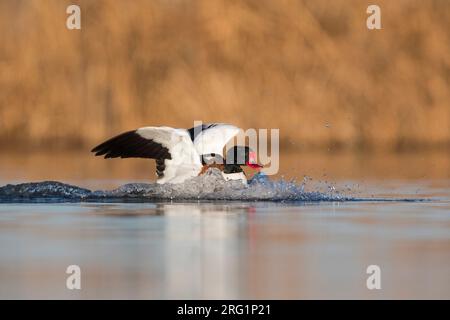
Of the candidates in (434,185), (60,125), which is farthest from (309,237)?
(60,125)

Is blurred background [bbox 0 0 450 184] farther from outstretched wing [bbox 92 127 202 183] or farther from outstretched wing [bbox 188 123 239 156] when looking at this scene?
outstretched wing [bbox 92 127 202 183]

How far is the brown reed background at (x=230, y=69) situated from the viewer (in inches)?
1569

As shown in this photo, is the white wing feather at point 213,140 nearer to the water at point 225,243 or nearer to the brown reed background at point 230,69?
the water at point 225,243

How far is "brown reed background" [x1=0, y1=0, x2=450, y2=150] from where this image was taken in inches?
1569

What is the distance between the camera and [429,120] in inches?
1582

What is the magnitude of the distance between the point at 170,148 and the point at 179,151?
13 cm

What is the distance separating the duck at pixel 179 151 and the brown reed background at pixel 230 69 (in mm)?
23084

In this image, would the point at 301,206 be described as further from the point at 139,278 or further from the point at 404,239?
the point at 139,278

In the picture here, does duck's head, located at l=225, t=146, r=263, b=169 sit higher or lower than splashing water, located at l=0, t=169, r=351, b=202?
higher

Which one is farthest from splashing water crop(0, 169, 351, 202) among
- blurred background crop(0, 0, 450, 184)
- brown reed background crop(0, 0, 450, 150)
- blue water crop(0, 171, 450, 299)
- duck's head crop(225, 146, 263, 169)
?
brown reed background crop(0, 0, 450, 150)

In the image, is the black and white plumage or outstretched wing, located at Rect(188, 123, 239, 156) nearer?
the black and white plumage

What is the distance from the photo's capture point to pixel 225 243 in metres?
9.71

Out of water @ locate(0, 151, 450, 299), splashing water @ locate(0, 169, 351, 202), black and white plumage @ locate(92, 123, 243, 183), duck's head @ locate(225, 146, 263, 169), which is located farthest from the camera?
duck's head @ locate(225, 146, 263, 169)
